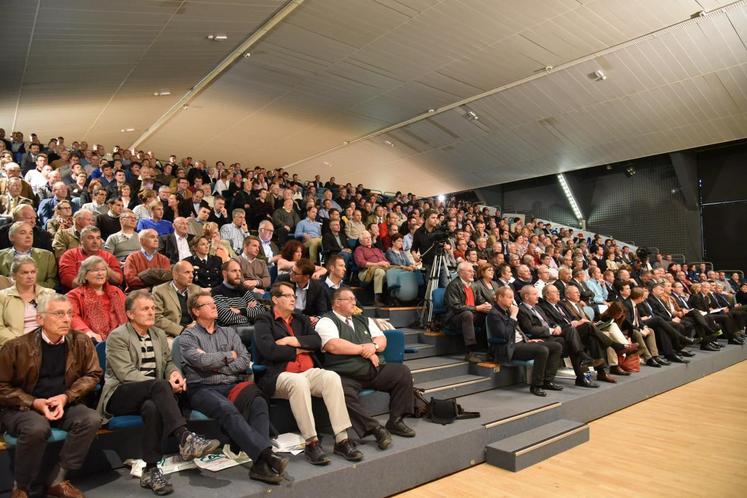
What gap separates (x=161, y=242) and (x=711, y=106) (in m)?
10.4

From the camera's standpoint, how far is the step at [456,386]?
388cm

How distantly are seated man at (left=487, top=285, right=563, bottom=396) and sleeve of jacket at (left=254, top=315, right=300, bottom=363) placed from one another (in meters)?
2.21

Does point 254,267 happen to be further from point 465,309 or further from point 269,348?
point 465,309

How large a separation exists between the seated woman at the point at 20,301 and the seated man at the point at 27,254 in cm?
58

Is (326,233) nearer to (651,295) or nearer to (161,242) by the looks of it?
(161,242)

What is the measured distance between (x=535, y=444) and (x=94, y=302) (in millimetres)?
2937

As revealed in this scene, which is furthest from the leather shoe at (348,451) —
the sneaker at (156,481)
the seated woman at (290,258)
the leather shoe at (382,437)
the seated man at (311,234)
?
the seated man at (311,234)

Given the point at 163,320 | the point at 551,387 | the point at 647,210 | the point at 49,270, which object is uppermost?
the point at 647,210

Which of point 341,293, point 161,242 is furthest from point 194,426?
point 161,242

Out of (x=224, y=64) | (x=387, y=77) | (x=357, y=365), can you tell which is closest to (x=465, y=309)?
(x=357, y=365)

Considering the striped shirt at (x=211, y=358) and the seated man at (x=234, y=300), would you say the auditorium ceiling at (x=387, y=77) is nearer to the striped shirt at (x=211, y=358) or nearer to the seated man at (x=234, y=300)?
the seated man at (x=234, y=300)

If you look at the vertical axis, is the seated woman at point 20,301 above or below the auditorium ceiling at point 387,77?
below

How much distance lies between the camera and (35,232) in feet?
12.8

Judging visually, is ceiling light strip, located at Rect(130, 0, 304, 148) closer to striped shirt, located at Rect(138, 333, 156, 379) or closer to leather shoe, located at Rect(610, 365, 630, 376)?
striped shirt, located at Rect(138, 333, 156, 379)
